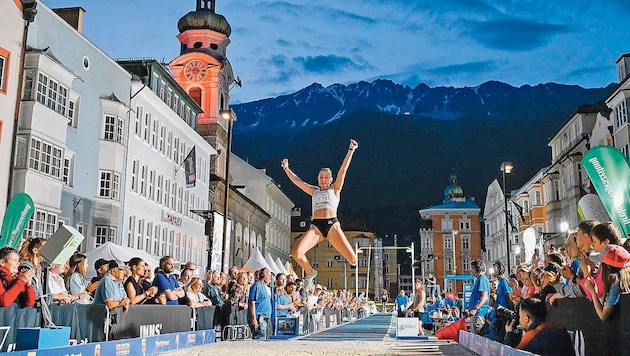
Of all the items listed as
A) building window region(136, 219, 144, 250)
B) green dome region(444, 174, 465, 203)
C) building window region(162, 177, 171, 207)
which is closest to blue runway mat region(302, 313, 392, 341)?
building window region(136, 219, 144, 250)

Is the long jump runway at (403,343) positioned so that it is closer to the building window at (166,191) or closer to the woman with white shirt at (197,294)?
the woman with white shirt at (197,294)

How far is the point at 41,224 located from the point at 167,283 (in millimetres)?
15423

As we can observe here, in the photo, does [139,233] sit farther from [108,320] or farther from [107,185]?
[108,320]

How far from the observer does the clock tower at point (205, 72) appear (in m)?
63.1

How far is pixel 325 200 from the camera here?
14453 millimetres

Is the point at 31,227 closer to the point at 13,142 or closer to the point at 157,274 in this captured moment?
the point at 13,142

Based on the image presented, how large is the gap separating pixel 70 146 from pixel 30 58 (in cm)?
504

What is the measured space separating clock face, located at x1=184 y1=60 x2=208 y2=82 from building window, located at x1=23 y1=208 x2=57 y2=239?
36661mm

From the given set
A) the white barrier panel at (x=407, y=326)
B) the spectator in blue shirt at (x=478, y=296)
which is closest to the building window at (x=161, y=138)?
the white barrier panel at (x=407, y=326)

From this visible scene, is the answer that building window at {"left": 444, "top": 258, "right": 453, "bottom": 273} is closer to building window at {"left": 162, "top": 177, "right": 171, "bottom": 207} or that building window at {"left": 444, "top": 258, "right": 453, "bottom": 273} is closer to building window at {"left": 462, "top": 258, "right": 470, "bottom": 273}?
building window at {"left": 462, "top": 258, "right": 470, "bottom": 273}

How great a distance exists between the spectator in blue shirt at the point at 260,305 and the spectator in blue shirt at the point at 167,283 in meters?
2.85

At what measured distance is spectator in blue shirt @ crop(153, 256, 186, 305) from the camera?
14180 mm

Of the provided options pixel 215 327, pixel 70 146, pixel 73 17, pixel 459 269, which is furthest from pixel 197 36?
pixel 459 269

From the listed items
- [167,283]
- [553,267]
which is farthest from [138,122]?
[553,267]
